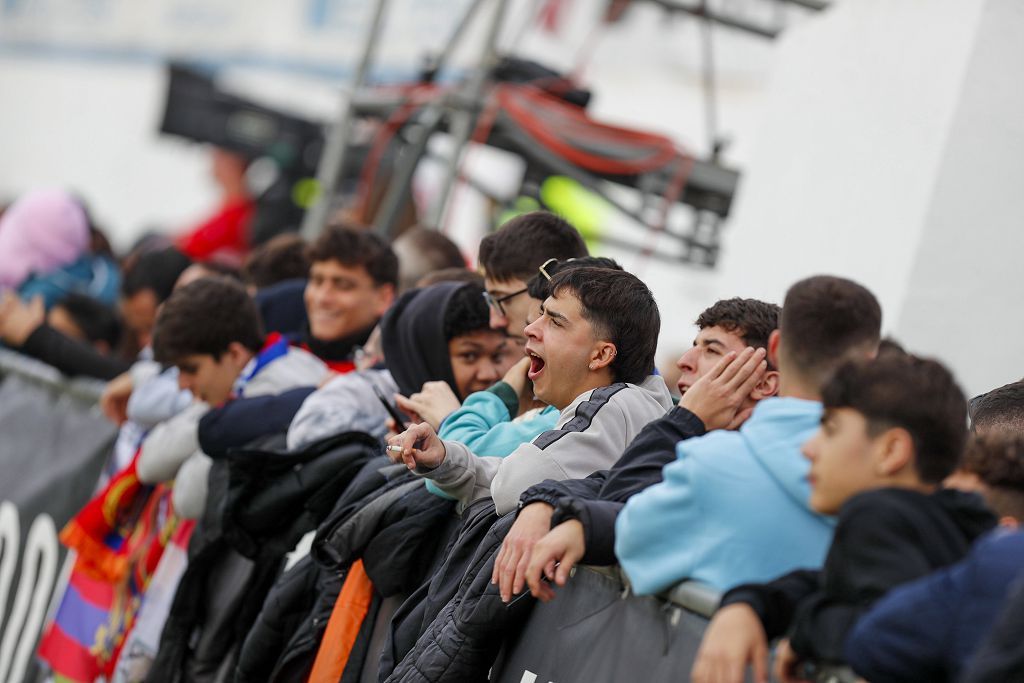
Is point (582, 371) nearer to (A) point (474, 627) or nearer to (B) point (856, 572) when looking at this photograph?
(A) point (474, 627)

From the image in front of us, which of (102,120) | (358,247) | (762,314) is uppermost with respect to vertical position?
(762,314)

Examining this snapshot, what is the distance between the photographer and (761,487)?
253 cm

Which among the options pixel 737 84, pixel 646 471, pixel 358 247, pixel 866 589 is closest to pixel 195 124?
pixel 737 84

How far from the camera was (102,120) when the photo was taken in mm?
22500

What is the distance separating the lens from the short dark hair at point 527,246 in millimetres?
4391

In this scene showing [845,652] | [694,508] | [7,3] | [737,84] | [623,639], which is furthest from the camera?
[7,3]

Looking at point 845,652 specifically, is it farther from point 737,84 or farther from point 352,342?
point 737,84

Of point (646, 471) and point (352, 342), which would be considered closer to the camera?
point (646, 471)

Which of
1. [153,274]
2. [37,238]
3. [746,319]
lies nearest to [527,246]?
[746,319]

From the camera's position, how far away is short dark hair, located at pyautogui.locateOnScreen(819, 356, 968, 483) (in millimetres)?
2260

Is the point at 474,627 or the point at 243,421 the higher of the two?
the point at 474,627

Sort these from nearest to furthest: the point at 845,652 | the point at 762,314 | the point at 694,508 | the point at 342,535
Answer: the point at 845,652
the point at 694,508
the point at 762,314
the point at 342,535

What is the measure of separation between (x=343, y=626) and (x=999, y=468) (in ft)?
6.32

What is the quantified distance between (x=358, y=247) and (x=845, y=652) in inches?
150
